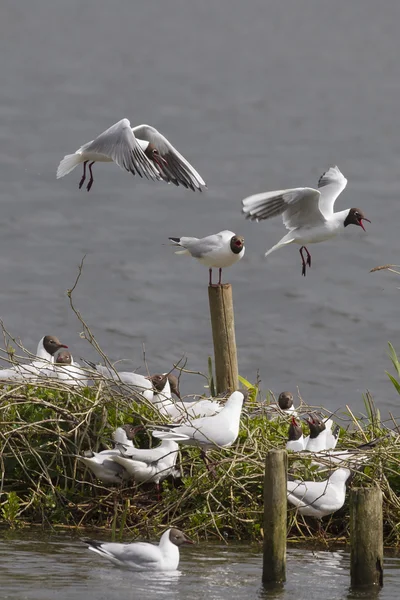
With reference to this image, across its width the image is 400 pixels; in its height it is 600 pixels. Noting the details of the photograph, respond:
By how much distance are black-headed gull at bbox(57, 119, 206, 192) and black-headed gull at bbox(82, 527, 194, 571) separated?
143 inches

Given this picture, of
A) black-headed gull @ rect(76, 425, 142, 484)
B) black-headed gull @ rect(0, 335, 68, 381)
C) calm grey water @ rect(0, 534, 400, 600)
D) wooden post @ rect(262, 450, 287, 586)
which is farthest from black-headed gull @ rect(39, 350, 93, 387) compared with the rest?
wooden post @ rect(262, 450, 287, 586)

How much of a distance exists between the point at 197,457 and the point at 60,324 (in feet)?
31.9

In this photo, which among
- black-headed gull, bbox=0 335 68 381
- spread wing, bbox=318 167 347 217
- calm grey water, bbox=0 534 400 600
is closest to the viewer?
calm grey water, bbox=0 534 400 600

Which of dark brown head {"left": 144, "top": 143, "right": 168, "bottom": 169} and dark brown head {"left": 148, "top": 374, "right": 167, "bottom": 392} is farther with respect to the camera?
dark brown head {"left": 144, "top": 143, "right": 168, "bottom": 169}

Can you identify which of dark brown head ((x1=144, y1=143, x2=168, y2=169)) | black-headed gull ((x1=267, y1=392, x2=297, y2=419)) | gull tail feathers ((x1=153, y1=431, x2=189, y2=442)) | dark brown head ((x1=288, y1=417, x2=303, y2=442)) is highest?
dark brown head ((x1=144, y1=143, x2=168, y2=169))

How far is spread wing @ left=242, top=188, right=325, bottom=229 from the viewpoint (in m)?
11.1

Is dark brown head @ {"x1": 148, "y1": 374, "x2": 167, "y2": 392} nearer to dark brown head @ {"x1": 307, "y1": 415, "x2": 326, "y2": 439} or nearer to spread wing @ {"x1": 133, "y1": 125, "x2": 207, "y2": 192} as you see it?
dark brown head @ {"x1": 307, "y1": 415, "x2": 326, "y2": 439}

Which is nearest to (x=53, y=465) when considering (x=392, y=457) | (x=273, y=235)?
(x=392, y=457)

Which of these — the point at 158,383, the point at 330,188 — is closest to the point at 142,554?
the point at 158,383

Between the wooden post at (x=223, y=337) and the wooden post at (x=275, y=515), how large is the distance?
10.8 feet

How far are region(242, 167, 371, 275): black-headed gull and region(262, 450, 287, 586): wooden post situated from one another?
436 cm

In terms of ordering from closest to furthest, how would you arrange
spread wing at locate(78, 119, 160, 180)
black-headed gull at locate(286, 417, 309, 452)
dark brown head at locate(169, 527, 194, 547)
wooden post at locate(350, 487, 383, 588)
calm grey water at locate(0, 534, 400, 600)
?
wooden post at locate(350, 487, 383, 588) < calm grey water at locate(0, 534, 400, 600) < dark brown head at locate(169, 527, 194, 547) < black-headed gull at locate(286, 417, 309, 452) < spread wing at locate(78, 119, 160, 180)

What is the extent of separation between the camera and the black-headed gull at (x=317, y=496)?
27.1 ft

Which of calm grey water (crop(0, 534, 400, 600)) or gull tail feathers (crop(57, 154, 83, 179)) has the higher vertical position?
gull tail feathers (crop(57, 154, 83, 179))
